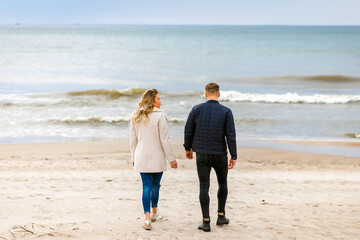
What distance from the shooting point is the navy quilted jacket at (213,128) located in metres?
4.42

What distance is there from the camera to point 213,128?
14.5 feet

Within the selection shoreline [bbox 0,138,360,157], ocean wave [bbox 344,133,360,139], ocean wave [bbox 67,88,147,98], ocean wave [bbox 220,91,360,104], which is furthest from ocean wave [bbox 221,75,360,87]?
shoreline [bbox 0,138,360,157]

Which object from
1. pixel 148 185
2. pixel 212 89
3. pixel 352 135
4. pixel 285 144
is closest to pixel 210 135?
pixel 212 89

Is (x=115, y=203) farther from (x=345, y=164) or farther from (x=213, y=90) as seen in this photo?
(x=345, y=164)

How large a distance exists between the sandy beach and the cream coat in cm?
79

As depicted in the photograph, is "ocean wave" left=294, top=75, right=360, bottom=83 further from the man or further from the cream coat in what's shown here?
the cream coat

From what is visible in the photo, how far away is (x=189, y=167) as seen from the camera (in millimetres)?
9023

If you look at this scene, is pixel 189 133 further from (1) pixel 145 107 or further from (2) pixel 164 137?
(1) pixel 145 107

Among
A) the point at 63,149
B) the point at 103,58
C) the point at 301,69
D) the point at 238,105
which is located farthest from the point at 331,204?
the point at 103,58

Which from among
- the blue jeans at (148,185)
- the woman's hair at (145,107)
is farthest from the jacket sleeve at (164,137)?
the blue jeans at (148,185)

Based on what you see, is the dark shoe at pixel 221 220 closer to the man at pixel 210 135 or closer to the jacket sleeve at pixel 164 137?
the man at pixel 210 135

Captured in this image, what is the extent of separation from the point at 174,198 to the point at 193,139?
81.5 inches

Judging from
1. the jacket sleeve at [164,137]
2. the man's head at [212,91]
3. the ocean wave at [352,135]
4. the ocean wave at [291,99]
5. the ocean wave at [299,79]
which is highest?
the ocean wave at [299,79]

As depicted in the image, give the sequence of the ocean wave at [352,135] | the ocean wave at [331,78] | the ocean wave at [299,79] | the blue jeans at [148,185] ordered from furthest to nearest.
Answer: the ocean wave at [331,78] < the ocean wave at [299,79] < the ocean wave at [352,135] < the blue jeans at [148,185]
